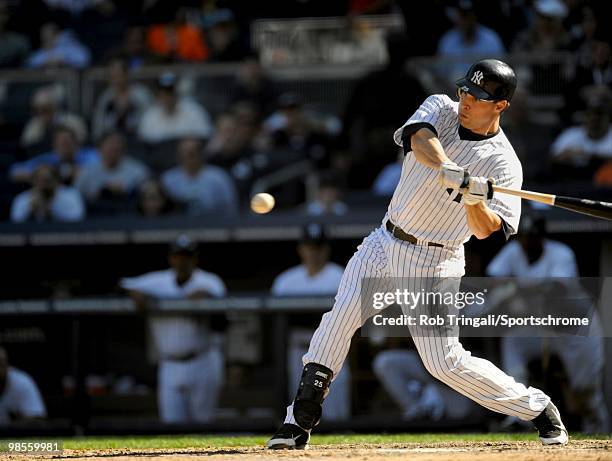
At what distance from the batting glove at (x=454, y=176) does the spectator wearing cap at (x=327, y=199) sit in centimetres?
466

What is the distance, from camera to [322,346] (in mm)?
5488

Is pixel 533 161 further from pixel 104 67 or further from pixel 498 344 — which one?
pixel 104 67

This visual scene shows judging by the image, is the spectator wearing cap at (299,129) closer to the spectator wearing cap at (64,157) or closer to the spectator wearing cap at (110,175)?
the spectator wearing cap at (110,175)

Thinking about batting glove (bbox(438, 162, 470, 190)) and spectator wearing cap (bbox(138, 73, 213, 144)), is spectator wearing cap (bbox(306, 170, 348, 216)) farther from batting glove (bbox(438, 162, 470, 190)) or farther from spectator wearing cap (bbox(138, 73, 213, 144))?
batting glove (bbox(438, 162, 470, 190))

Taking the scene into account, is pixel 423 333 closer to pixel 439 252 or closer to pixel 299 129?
pixel 439 252

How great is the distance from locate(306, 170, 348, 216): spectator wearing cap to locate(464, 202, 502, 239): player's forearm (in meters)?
4.50

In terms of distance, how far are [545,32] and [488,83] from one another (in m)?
6.16

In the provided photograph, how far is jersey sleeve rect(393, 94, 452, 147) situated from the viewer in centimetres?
529

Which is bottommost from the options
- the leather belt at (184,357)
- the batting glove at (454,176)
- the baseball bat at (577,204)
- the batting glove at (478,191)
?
the leather belt at (184,357)

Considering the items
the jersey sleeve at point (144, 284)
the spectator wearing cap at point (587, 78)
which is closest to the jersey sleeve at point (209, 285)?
the jersey sleeve at point (144, 284)

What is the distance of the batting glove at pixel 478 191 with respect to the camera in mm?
5027

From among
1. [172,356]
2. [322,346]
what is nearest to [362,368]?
[172,356]

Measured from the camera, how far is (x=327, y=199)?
984cm

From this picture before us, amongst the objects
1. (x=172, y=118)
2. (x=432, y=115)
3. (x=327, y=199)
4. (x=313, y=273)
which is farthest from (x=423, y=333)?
(x=172, y=118)
